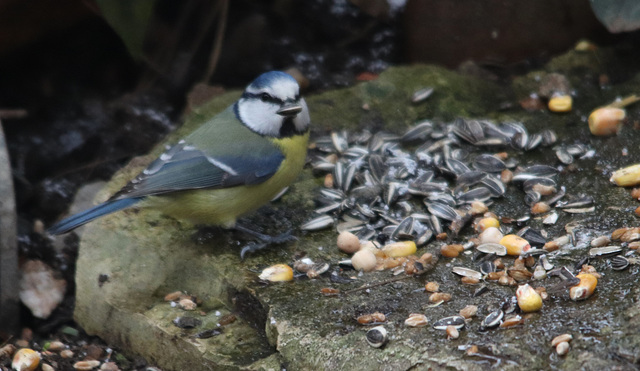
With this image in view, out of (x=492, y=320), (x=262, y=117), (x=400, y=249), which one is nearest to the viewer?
(x=492, y=320)

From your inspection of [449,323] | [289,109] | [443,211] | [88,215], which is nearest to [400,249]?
[443,211]

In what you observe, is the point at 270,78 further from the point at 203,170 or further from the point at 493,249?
the point at 493,249

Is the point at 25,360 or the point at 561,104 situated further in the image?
the point at 561,104

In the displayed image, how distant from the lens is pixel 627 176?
278 cm

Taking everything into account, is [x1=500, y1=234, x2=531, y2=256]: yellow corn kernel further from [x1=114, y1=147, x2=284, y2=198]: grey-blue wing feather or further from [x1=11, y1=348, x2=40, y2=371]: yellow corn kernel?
[x1=11, y1=348, x2=40, y2=371]: yellow corn kernel

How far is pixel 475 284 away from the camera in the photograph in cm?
241

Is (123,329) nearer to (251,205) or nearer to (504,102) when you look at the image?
(251,205)

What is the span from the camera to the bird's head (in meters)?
2.80

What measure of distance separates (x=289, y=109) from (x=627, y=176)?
4.47ft

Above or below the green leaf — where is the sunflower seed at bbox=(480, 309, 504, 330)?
below

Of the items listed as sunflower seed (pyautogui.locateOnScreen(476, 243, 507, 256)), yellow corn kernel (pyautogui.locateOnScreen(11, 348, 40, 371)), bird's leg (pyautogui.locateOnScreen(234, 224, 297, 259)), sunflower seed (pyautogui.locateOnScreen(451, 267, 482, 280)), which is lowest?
yellow corn kernel (pyautogui.locateOnScreen(11, 348, 40, 371))

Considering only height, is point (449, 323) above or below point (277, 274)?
above

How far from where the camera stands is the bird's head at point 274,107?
9.18 ft

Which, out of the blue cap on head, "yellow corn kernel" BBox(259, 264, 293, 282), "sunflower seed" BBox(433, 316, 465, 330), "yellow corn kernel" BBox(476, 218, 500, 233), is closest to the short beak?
the blue cap on head
